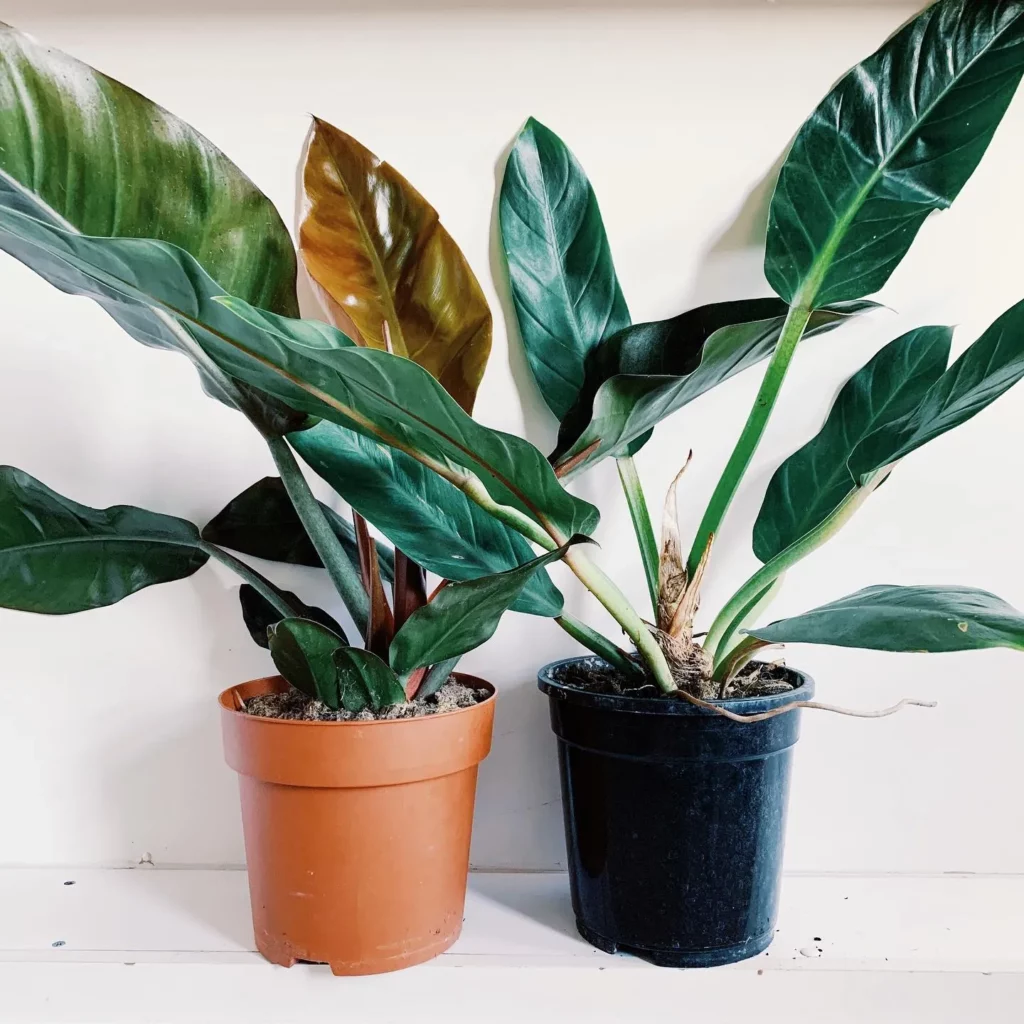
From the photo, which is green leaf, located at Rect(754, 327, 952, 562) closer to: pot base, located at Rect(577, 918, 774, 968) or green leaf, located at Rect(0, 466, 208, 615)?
pot base, located at Rect(577, 918, 774, 968)

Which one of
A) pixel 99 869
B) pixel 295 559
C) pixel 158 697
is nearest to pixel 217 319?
pixel 295 559

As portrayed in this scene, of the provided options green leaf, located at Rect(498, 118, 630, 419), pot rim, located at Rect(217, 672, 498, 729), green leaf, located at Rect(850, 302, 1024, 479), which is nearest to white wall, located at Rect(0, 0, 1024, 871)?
green leaf, located at Rect(498, 118, 630, 419)

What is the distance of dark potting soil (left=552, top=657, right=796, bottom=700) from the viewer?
633mm

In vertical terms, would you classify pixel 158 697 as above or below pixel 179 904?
above

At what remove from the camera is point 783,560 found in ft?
2.00

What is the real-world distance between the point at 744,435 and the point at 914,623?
0.71 ft

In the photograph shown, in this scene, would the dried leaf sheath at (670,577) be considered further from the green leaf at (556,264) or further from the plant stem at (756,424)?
the green leaf at (556,264)

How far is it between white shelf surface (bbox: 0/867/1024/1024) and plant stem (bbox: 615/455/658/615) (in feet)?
0.90

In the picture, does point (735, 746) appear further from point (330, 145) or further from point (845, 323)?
point (330, 145)

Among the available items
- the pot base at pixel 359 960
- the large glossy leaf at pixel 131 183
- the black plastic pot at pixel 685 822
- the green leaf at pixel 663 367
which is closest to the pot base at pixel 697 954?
the black plastic pot at pixel 685 822

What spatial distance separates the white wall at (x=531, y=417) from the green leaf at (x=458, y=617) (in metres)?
0.23

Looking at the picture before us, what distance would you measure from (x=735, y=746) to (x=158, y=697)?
0.54m

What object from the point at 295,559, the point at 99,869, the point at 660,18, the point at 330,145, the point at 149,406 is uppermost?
the point at 660,18

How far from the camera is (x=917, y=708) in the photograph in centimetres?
80
